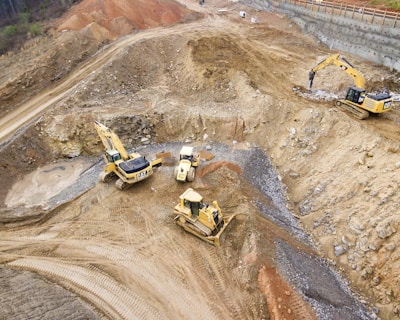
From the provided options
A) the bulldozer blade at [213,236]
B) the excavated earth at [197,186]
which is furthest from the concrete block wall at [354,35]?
the bulldozer blade at [213,236]

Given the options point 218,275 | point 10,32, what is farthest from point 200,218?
point 10,32

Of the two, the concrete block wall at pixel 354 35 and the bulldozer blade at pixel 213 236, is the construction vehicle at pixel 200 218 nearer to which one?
the bulldozer blade at pixel 213 236

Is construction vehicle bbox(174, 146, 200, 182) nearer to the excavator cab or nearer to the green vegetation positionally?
the excavator cab

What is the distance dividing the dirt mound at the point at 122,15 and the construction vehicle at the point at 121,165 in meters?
17.9

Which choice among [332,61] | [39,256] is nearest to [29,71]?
[39,256]

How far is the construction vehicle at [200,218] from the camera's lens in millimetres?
12578

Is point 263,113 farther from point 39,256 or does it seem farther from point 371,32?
point 39,256

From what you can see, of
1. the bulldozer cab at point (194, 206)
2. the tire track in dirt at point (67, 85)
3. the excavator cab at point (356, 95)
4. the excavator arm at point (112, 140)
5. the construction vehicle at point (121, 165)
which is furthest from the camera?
the tire track in dirt at point (67, 85)

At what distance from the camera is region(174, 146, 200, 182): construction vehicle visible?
15.4m

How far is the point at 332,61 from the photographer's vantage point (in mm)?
19375

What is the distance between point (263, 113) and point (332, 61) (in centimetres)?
511

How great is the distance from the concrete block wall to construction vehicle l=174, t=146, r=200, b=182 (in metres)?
15.6

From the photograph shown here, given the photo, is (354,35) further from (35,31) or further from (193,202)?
(35,31)

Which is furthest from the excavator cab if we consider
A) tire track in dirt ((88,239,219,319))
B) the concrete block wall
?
tire track in dirt ((88,239,219,319))
